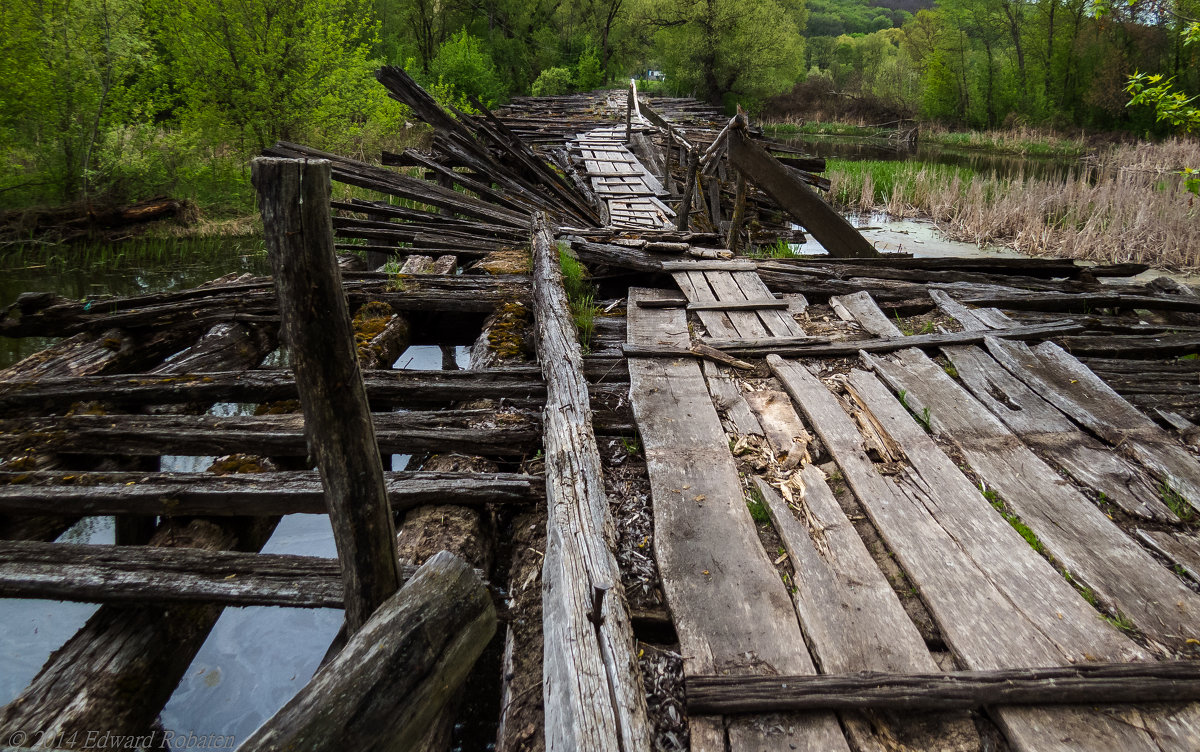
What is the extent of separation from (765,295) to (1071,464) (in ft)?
8.93

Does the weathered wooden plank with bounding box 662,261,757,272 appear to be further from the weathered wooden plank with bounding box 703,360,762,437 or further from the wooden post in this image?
the wooden post

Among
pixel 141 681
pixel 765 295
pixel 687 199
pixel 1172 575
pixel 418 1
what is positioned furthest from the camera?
pixel 418 1

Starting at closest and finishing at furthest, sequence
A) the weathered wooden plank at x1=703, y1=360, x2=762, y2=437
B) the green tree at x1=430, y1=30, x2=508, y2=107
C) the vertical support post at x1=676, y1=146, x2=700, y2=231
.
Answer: the weathered wooden plank at x1=703, y1=360, x2=762, y2=437 → the vertical support post at x1=676, y1=146, x2=700, y2=231 → the green tree at x1=430, y1=30, x2=508, y2=107

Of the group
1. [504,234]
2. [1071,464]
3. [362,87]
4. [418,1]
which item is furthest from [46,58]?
[418,1]

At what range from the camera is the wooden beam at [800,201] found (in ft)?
23.2

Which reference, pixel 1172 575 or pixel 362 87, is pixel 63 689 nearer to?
pixel 1172 575

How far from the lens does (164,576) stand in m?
2.18

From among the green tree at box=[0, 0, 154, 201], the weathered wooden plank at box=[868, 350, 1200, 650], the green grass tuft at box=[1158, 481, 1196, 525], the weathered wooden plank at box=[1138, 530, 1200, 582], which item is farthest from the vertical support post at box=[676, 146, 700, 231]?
the green tree at box=[0, 0, 154, 201]

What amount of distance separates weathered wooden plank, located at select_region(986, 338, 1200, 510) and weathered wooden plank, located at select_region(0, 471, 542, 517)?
3.03 metres

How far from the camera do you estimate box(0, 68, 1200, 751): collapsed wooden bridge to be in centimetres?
174

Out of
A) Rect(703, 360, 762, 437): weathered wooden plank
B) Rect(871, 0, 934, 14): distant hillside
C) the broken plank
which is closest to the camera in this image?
the broken plank

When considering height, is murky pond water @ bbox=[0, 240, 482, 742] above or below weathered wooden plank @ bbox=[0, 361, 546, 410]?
below

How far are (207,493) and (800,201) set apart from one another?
6586 mm

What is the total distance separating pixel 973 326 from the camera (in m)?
4.74
